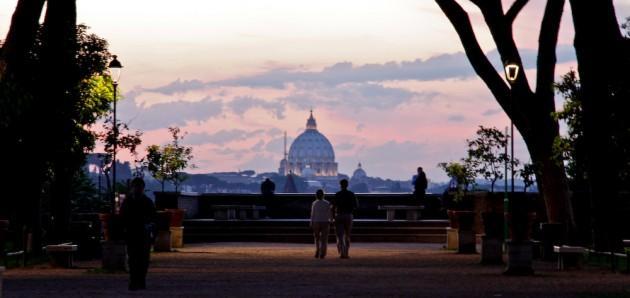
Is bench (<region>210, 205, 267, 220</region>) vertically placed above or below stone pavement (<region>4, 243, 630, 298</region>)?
above

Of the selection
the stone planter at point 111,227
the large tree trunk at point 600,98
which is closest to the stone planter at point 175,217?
the stone planter at point 111,227

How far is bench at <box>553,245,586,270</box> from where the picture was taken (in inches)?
1144

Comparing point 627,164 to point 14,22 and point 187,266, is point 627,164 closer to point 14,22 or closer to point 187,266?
point 187,266

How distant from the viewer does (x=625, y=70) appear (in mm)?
29984

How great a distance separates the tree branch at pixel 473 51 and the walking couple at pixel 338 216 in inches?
160

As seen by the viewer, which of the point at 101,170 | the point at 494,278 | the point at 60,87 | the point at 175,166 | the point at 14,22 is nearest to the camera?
the point at 494,278

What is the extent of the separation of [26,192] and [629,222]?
17.5 metres

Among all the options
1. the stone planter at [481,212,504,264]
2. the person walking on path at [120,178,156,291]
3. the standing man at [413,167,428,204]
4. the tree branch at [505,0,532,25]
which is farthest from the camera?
the standing man at [413,167,428,204]

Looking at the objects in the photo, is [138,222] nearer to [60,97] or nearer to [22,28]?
[22,28]

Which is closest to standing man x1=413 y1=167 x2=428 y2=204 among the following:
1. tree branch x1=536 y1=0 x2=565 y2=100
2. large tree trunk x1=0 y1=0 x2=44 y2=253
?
large tree trunk x1=0 y1=0 x2=44 y2=253

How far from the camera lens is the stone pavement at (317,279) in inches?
859

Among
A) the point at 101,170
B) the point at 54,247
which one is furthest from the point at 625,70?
the point at 101,170

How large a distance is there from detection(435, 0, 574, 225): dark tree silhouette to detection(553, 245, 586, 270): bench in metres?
5.39

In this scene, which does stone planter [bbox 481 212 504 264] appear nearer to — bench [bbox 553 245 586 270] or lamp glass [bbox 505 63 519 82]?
bench [bbox 553 245 586 270]
